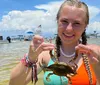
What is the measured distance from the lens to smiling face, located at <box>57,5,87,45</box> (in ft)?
12.4


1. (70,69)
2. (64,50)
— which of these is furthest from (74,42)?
(70,69)

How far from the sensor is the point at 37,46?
366 centimetres

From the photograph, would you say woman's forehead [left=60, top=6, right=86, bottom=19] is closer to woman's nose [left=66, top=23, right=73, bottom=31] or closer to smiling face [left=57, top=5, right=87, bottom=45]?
smiling face [left=57, top=5, right=87, bottom=45]

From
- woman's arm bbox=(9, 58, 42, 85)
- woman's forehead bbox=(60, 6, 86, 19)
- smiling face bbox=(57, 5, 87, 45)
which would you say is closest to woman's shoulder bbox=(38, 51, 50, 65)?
woman's arm bbox=(9, 58, 42, 85)

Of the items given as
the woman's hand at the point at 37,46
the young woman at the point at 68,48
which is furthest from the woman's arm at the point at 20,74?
the woman's hand at the point at 37,46

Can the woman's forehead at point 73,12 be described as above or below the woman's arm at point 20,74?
above

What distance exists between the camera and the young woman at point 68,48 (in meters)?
3.58

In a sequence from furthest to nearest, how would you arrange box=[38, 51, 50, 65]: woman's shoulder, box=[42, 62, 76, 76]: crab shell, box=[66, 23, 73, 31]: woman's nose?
box=[38, 51, 50, 65]: woman's shoulder → box=[66, 23, 73, 31]: woman's nose → box=[42, 62, 76, 76]: crab shell

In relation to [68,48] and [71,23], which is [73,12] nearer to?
[71,23]

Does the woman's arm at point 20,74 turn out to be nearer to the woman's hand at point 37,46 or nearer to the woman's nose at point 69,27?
the woman's hand at point 37,46

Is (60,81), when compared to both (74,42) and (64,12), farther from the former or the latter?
(64,12)

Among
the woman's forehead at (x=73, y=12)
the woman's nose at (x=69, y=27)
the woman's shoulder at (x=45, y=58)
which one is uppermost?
the woman's forehead at (x=73, y=12)

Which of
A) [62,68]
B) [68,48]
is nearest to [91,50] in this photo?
[62,68]

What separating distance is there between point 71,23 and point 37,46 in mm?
608
